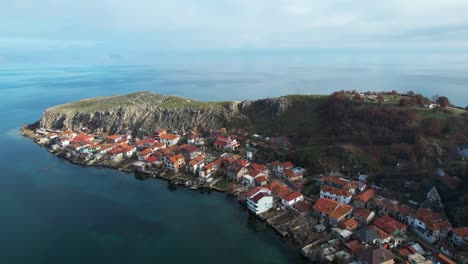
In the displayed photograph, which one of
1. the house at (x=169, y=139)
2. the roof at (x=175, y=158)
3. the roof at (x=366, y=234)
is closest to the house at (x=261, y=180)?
the roof at (x=175, y=158)

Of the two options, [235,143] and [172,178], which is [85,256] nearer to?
A: [172,178]

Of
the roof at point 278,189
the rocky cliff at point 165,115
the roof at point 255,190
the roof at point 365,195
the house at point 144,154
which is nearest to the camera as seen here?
the roof at point 365,195

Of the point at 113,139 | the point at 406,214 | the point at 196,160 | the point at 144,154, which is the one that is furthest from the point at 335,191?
the point at 113,139

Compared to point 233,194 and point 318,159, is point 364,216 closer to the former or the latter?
point 318,159

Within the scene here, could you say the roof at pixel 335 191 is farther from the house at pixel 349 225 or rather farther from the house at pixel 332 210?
the house at pixel 349 225

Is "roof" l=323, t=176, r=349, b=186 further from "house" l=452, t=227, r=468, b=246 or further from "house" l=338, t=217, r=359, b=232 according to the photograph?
"house" l=452, t=227, r=468, b=246

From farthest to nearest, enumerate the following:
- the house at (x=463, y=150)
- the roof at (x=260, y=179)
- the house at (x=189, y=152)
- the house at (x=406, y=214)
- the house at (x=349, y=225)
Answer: the house at (x=189, y=152), the roof at (x=260, y=179), the house at (x=463, y=150), the house at (x=406, y=214), the house at (x=349, y=225)

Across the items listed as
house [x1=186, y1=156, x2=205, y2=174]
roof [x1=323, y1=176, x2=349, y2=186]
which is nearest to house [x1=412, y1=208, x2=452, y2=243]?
roof [x1=323, y1=176, x2=349, y2=186]
